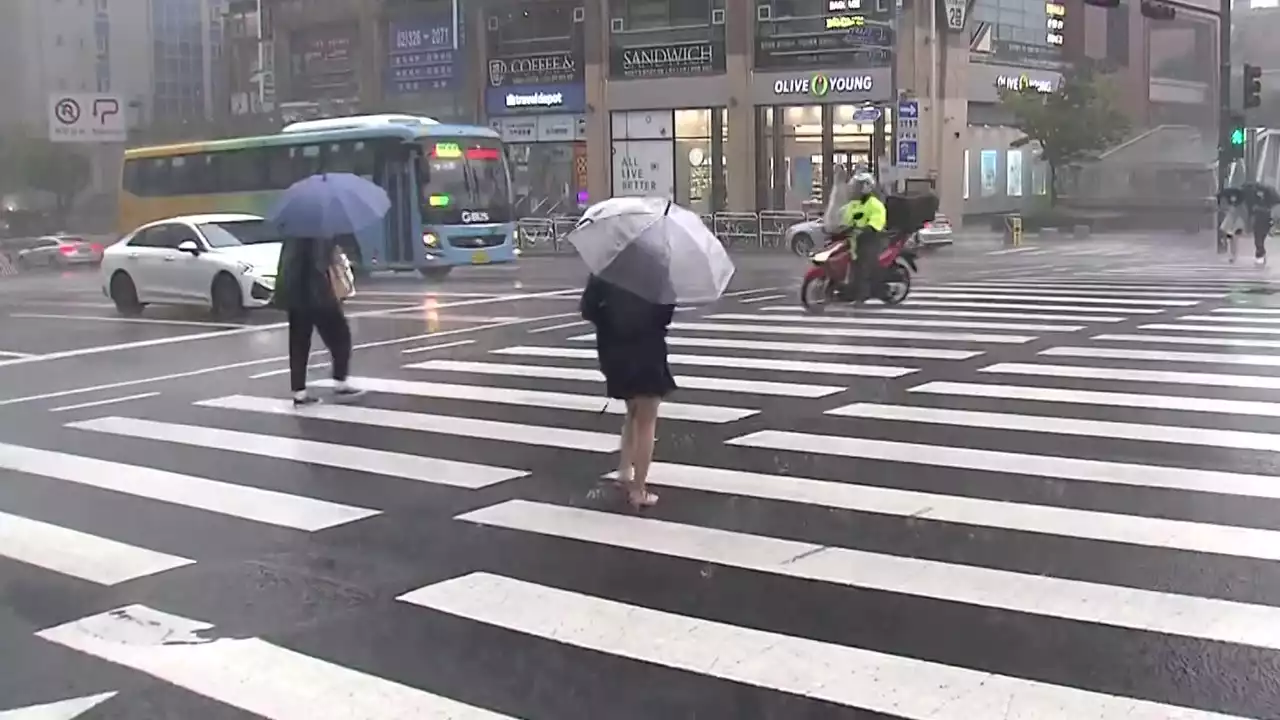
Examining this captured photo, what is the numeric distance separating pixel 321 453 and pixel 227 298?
1099 centimetres

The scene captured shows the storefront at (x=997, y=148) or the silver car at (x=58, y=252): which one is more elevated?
the storefront at (x=997, y=148)

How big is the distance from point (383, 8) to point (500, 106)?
6.13 metres

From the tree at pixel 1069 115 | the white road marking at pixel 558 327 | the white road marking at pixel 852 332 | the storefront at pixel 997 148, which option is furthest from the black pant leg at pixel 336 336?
the tree at pixel 1069 115

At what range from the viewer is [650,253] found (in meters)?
7.25

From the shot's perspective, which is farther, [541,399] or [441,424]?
[541,399]

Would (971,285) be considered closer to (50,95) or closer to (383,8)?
(50,95)

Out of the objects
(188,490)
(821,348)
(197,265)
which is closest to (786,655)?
(188,490)

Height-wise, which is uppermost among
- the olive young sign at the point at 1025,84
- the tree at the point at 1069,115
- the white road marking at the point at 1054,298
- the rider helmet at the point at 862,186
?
the olive young sign at the point at 1025,84

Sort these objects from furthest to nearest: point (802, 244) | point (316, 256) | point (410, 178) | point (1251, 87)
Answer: point (802, 244) < point (1251, 87) < point (410, 178) < point (316, 256)

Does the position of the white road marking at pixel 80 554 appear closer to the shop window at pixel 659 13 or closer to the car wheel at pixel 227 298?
Answer: the car wheel at pixel 227 298

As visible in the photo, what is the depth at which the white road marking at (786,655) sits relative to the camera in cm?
463

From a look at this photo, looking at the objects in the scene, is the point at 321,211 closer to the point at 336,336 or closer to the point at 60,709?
the point at 336,336

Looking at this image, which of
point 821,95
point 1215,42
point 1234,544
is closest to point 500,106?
point 821,95

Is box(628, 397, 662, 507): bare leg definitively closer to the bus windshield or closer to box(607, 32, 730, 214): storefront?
the bus windshield
